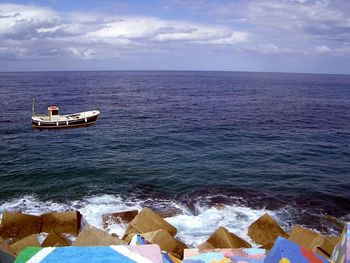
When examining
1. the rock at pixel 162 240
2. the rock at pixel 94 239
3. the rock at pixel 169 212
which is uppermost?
the rock at pixel 94 239

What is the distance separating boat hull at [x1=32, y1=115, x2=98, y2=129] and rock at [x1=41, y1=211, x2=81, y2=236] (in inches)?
1449

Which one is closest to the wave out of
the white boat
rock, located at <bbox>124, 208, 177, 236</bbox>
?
rock, located at <bbox>124, 208, 177, 236</bbox>

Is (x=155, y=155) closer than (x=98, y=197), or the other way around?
(x=98, y=197)

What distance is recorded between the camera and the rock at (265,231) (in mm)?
17984

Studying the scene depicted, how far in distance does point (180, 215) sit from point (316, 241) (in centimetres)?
1081

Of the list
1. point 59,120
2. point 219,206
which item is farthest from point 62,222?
point 59,120

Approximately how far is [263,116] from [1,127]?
4252cm

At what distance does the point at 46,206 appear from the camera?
25.5 meters

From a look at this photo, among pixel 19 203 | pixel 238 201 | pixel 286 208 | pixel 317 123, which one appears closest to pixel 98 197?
pixel 19 203

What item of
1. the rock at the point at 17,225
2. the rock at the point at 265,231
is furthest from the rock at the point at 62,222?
the rock at the point at 265,231

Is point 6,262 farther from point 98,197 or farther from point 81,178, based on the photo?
point 81,178

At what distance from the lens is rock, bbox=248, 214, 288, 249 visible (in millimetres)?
17984

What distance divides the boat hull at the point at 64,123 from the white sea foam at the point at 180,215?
27.7 metres

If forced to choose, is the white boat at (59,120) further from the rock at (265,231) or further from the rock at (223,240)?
the rock at (223,240)
